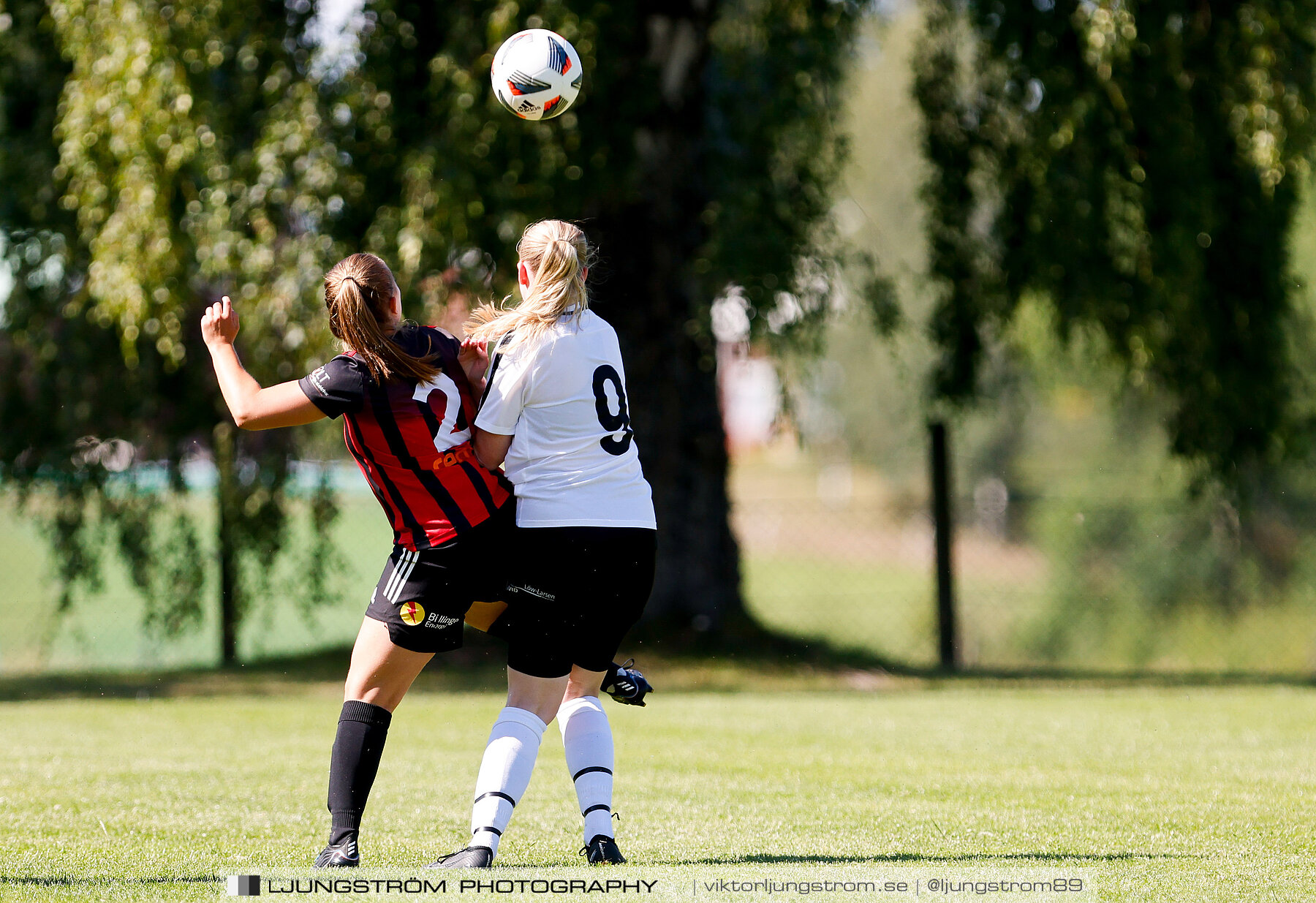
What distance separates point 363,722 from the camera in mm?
4148

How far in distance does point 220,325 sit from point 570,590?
1.35m

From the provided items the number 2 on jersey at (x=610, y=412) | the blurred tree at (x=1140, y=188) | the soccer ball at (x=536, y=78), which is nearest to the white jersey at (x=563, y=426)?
the number 2 on jersey at (x=610, y=412)

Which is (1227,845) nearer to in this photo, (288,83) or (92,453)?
(288,83)

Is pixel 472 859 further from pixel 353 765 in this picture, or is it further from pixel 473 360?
pixel 473 360

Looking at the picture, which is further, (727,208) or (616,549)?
(727,208)

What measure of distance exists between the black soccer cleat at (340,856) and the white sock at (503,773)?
364 millimetres

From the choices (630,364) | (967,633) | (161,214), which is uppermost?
(161,214)

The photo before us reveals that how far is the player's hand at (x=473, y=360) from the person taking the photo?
432 centimetres

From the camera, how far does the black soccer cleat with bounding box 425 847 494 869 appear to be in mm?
3887

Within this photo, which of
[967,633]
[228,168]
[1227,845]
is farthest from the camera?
[967,633]

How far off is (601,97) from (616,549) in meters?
6.46

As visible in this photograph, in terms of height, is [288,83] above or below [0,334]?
above

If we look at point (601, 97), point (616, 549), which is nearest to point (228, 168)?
point (601, 97)

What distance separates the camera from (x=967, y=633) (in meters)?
19.5
